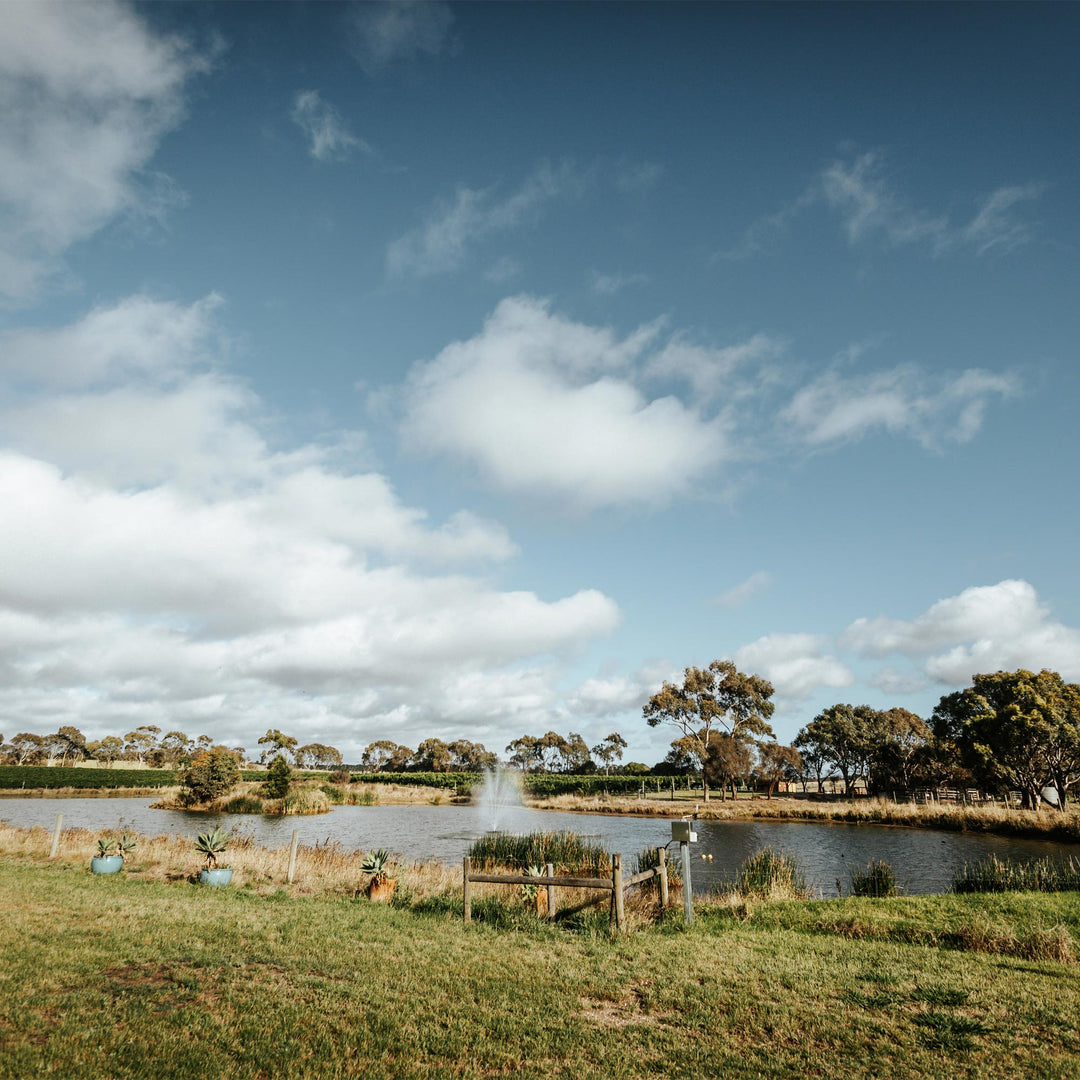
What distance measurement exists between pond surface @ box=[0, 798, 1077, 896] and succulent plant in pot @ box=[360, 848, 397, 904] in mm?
7542

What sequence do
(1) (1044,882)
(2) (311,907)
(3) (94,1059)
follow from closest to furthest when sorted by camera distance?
1. (3) (94,1059)
2. (2) (311,907)
3. (1) (1044,882)

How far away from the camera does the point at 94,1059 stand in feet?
20.6

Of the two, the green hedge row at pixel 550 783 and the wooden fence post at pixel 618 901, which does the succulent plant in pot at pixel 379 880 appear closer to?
the wooden fence post at pixel 618 901

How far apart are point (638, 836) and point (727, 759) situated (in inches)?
1173

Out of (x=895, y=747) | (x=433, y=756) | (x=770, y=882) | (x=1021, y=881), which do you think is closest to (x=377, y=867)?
(x=770, y=882)

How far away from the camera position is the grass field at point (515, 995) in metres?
6.64

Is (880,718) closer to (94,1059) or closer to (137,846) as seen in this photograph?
(137,846)

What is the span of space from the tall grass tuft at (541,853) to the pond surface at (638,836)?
284 centimetres

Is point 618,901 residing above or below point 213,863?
above

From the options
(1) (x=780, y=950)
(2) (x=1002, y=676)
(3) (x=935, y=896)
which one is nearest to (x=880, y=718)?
(2) (x=1002, y=676)

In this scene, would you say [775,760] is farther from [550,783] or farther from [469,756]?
[469,756]

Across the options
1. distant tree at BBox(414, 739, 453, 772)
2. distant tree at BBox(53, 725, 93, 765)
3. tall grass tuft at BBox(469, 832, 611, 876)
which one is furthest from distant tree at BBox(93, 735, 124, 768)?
tall grass tuft at BBox(469, 832, 611, 876)

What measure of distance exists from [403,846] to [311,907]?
2359cm

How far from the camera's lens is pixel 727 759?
67375mm
